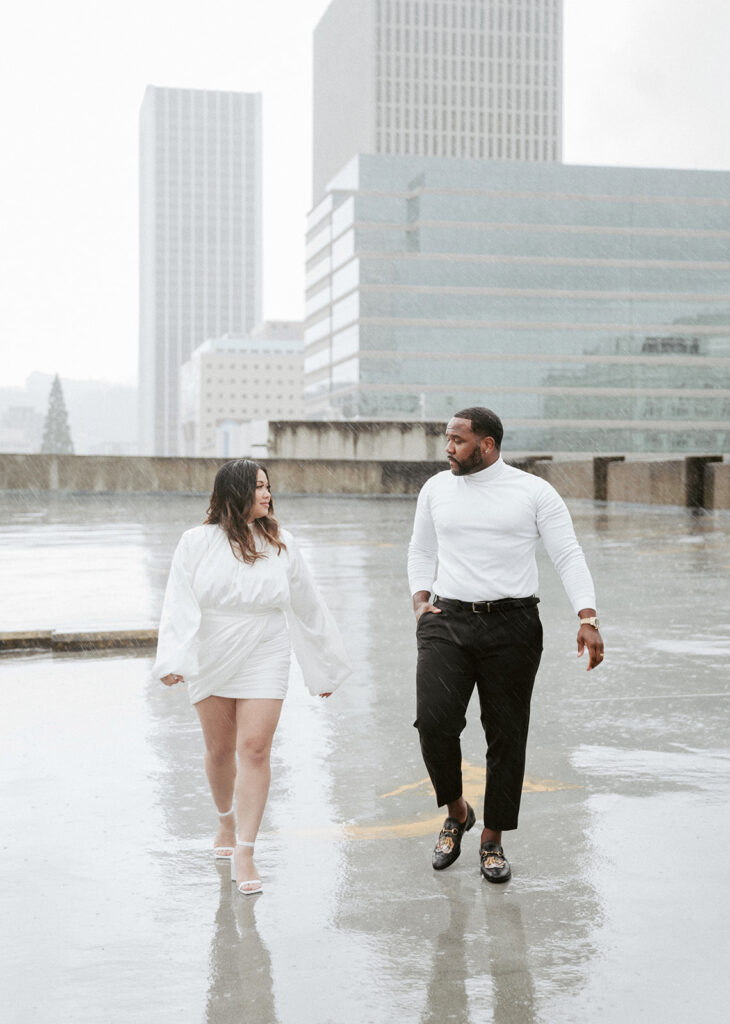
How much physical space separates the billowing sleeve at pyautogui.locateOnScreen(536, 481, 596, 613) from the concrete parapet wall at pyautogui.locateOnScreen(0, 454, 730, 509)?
24.8 m

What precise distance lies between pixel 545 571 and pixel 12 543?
8063 millimetres

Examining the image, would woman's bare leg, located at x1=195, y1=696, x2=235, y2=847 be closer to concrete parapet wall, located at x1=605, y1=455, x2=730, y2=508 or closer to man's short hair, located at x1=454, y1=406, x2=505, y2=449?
man's short hair, located at x1=454, y1=406, x2=505, y2=449

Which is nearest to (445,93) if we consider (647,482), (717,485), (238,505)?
(647,482)

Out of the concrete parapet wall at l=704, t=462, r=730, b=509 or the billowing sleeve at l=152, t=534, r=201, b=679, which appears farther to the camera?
→ the concrete parapet wall at l=704, t=462, r=730, b=509

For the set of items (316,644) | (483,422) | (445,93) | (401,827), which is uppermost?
(445,93)

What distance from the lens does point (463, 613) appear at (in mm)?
4500

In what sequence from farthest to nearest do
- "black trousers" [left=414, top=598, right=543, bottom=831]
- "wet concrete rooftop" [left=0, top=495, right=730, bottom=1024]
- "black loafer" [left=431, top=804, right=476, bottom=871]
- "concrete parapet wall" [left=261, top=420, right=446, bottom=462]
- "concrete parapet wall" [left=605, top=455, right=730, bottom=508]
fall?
"concrete parapet wall" [left=261, top=420, right=446, bottom=462] < "concrete parapet wall" [left=605, top=455, right=730, bottom=508] < "black trousers" [left=414, top=598, right=543, bottom=831] < "black loafer" [left=431, top=804, right=476, bottom=871] < "wet concrete rooftop" [left=0, top=495, right=730, bottom=1024]

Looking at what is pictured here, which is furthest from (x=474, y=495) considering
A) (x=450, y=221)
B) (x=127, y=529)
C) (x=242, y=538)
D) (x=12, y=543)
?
(x=450, y=221)

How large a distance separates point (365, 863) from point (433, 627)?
0.87 metres

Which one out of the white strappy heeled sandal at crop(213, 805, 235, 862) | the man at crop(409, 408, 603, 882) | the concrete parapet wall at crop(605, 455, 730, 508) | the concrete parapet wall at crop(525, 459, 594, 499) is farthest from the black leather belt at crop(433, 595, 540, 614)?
the concrete parapet wall at crop(525, 459, 594, 499)

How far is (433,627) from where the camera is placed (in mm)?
4551

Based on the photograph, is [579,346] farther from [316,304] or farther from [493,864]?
[493,864]

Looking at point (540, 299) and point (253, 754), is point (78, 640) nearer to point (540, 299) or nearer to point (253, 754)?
point (253, 754)

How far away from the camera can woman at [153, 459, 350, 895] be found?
4262mm
